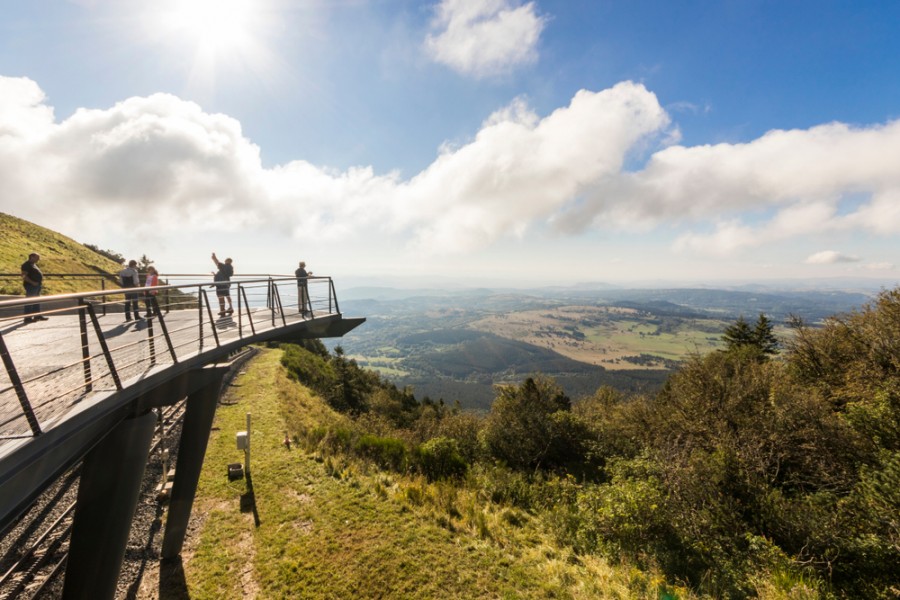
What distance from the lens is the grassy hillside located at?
29.3 m

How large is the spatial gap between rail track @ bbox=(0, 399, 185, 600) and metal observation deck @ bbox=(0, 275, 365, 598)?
2578mm

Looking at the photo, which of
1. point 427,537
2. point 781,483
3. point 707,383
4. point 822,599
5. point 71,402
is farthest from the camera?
point 707,383

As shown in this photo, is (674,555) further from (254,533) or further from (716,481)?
(254,533)

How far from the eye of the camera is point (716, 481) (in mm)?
13172

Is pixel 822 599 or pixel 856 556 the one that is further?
pixel 856 556

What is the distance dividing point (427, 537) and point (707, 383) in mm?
19630

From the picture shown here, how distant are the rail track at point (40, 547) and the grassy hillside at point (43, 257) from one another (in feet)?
58.1

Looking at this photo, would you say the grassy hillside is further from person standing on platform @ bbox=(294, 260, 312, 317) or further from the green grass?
the green grass

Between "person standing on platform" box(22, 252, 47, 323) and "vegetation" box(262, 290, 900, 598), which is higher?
"person standing on platform" box(22, 252, 47, 323)

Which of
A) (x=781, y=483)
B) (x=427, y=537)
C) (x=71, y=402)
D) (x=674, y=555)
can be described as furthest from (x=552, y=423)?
(x=71, y=402)

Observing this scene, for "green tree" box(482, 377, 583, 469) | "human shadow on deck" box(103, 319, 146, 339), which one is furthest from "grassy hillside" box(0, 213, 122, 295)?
"green tree" box(482, 377, 583, 469)

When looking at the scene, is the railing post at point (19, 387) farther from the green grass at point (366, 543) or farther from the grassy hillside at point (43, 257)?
the grassy hillside at point (43, 257)

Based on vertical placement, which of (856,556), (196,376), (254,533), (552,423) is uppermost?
(196,376)

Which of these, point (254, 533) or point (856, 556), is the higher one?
point (254, 533)
